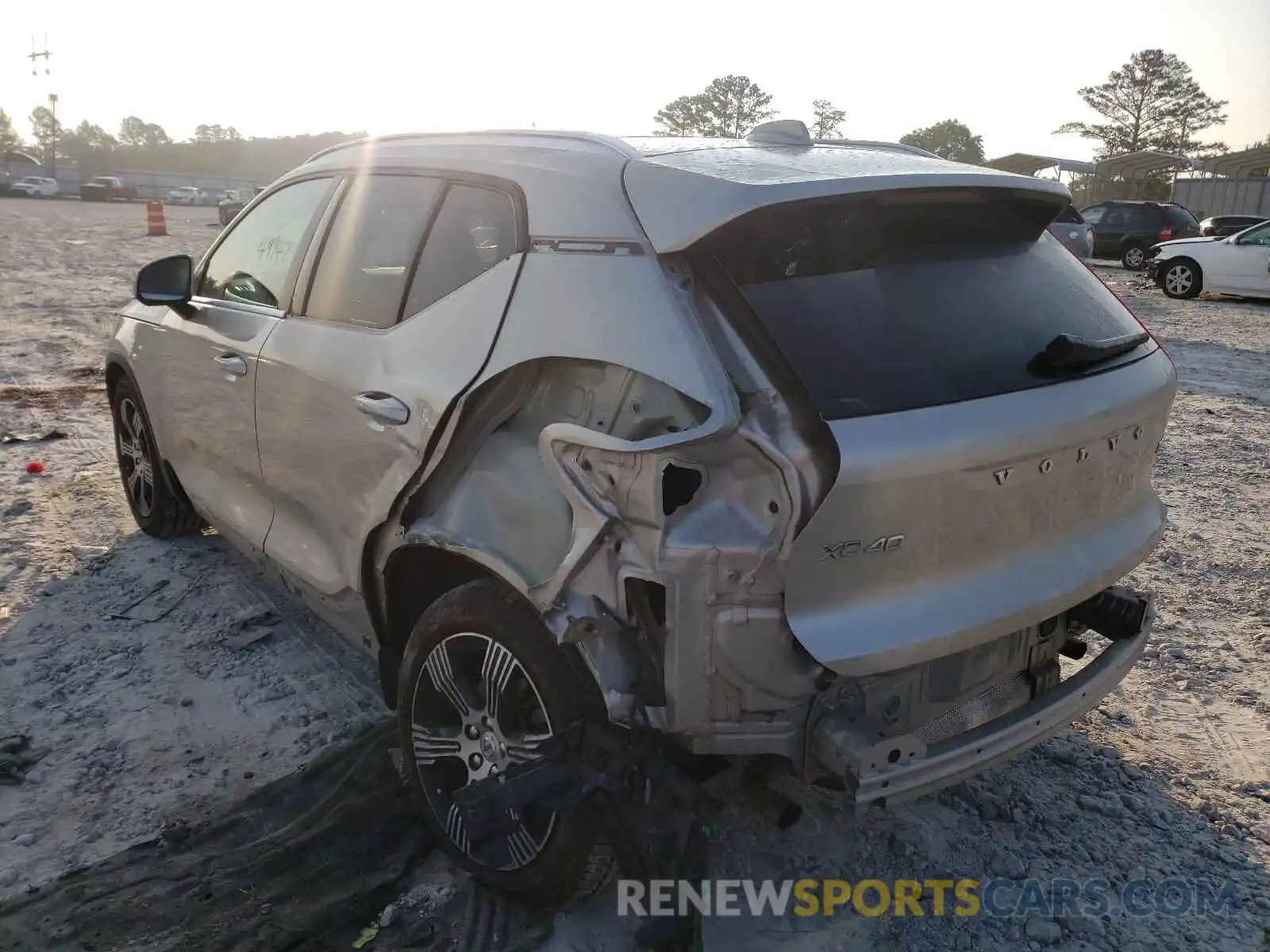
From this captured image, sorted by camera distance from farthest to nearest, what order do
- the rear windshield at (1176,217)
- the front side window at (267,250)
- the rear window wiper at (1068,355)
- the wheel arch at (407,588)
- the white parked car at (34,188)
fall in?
the white parked car at (34,188)
the rear windshield at (1176,217)
the front side window at (267,250)
the wheel arch at (407,588)
the rear window wiper at (1068,355)

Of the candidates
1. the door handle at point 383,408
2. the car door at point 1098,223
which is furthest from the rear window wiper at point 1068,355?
the car door at point 1098,223

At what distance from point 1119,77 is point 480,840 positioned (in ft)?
245

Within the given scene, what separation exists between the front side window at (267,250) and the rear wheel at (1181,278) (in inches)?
678

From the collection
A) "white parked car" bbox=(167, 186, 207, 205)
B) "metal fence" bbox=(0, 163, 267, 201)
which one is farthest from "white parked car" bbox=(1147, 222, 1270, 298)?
"metal fence" bbox=(0, 163, 267, 201)

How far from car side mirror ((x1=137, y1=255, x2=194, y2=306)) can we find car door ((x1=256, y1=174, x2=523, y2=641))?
2.93 feet

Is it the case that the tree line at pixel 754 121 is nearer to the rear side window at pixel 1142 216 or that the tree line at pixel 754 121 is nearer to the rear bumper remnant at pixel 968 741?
the rear side window at pixel 1142 216

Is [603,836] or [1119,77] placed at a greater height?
[1119,77]

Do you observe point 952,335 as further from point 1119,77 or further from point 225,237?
point 1119,77

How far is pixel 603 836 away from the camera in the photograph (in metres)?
2.39

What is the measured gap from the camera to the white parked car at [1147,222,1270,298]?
52.6 feet

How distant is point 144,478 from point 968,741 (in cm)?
444

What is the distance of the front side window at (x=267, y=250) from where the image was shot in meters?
3.63

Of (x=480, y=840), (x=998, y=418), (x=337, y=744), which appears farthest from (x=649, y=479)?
(x=337, y=744)

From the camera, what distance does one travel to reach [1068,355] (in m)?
2.55
